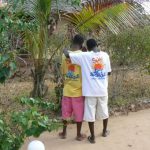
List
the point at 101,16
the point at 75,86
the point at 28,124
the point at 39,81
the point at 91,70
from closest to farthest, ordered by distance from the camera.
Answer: the point at 28,124 → the point at 91,70 → the point at 75,86 → the point at 101,16 → the point at 39,81

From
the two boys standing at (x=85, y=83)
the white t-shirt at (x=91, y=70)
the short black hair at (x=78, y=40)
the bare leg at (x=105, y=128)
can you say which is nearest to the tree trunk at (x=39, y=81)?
the two boys standing at (x=85, y=83)

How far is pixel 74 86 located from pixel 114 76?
2.94 m

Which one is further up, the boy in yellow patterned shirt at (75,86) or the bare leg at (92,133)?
the boy in yellow patterned shirt at (75,86)

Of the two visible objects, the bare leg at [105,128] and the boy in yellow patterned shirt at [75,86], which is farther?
the bare leg at [105,128]

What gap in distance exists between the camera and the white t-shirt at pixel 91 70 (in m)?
6.45

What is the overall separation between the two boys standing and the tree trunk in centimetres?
127

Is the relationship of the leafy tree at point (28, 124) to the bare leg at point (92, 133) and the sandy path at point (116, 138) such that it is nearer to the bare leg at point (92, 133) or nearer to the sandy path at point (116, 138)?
the sandy path at point (116, 138)

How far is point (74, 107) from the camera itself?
6.66 meters

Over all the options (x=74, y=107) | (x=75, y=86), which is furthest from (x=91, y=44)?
(x=74, y=107)

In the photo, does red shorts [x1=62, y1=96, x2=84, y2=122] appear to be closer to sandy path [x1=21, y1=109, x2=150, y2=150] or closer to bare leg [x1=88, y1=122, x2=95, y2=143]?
bare leg [x1=88, y1=122, x2=95, y2=143]

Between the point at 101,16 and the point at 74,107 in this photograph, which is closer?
the point at 74,107

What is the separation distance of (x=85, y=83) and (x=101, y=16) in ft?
5.62

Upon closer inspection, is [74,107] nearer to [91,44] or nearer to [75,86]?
[75,86]

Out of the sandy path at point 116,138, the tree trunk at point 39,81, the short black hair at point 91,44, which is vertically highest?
the short black hair at point 91,44
